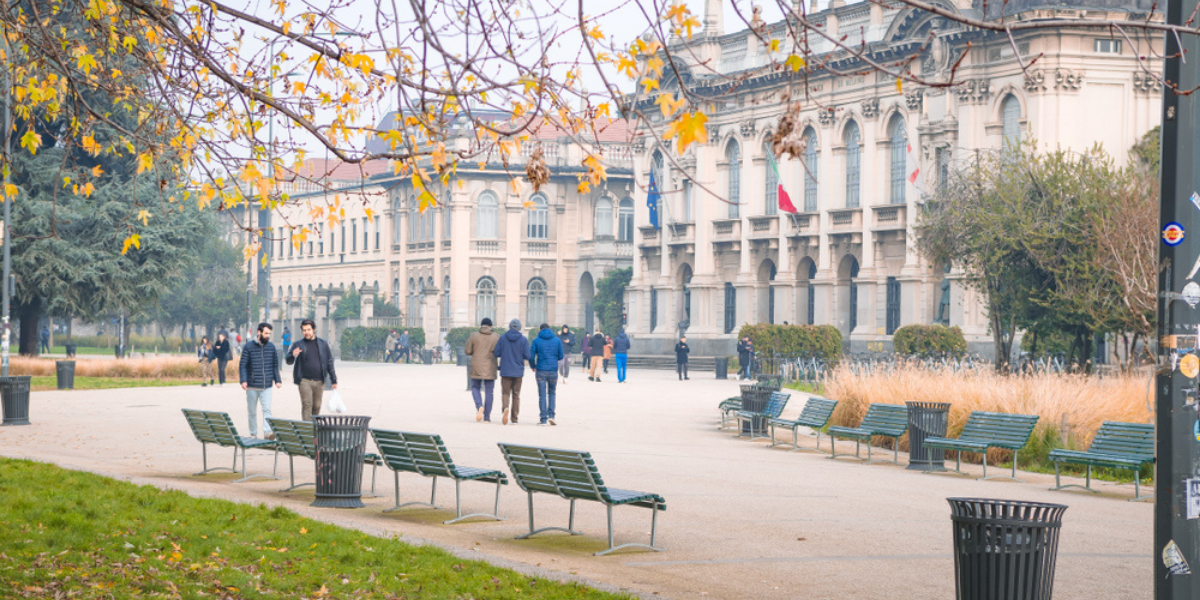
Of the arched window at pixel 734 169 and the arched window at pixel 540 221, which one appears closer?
the arched window at pixel 734 169

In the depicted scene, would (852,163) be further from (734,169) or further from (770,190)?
(734,169)

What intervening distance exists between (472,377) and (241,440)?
9.00m

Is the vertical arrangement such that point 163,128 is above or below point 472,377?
above

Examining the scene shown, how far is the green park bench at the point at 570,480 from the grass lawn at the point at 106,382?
27268mm

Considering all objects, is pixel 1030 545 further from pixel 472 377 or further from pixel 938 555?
pixel 472 377

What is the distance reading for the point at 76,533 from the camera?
10977 millimetres

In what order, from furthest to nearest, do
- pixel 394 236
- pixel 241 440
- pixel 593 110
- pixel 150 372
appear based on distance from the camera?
pixel 394 236, pixel 150 372, pixel 241 440, pixel 593 110

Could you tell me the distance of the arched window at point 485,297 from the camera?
271 ft

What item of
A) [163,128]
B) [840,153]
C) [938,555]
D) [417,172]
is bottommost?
[938,555]

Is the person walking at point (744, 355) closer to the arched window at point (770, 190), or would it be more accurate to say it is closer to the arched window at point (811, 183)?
the arched window at point (811, 183)

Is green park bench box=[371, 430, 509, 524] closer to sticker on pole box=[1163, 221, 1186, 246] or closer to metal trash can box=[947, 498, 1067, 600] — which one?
metal trash can box=[947, 498, 1067, 600]

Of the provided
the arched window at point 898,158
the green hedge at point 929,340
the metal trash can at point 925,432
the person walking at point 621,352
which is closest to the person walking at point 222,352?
the person walking at point 621,352

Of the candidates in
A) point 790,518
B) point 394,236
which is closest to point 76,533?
point 790,518

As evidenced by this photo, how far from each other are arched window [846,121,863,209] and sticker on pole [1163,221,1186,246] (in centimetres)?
4919
